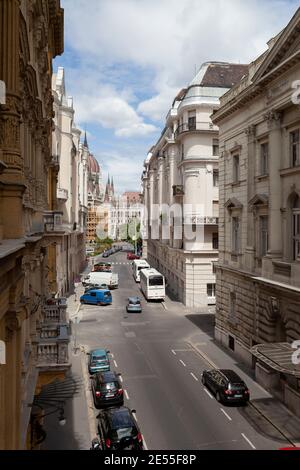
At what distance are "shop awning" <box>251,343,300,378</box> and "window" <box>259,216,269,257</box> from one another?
7269 millimetres

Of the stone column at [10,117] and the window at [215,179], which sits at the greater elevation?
the window at [215,179]

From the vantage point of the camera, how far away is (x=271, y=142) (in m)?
26.7

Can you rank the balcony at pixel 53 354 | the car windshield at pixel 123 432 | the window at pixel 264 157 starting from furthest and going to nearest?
the window at pixel 264 157, the car windshield at pixel 123 432, the balcony at pixel 53 354

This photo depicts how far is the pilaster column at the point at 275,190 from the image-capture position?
1024 inches

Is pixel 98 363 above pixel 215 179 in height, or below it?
below

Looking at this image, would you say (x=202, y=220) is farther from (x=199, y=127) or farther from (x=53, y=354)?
(x=53, y=354)

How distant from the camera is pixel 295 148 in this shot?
82.5ft

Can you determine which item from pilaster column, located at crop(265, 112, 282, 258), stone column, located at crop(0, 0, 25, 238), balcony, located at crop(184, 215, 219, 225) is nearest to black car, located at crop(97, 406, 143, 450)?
stone column, located at crop(0, 0, 25, 238)

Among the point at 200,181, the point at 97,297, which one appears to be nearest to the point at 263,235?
the point at 200,181

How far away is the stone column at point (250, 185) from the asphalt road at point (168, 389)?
8.39 metres

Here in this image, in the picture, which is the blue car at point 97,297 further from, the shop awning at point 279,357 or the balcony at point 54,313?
the shop awning at point 279,357

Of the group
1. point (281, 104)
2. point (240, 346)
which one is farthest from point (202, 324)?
point (281, 104)

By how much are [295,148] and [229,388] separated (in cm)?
1405

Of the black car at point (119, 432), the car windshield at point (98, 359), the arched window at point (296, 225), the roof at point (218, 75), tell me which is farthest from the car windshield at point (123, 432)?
the roof at point (218, 75)
